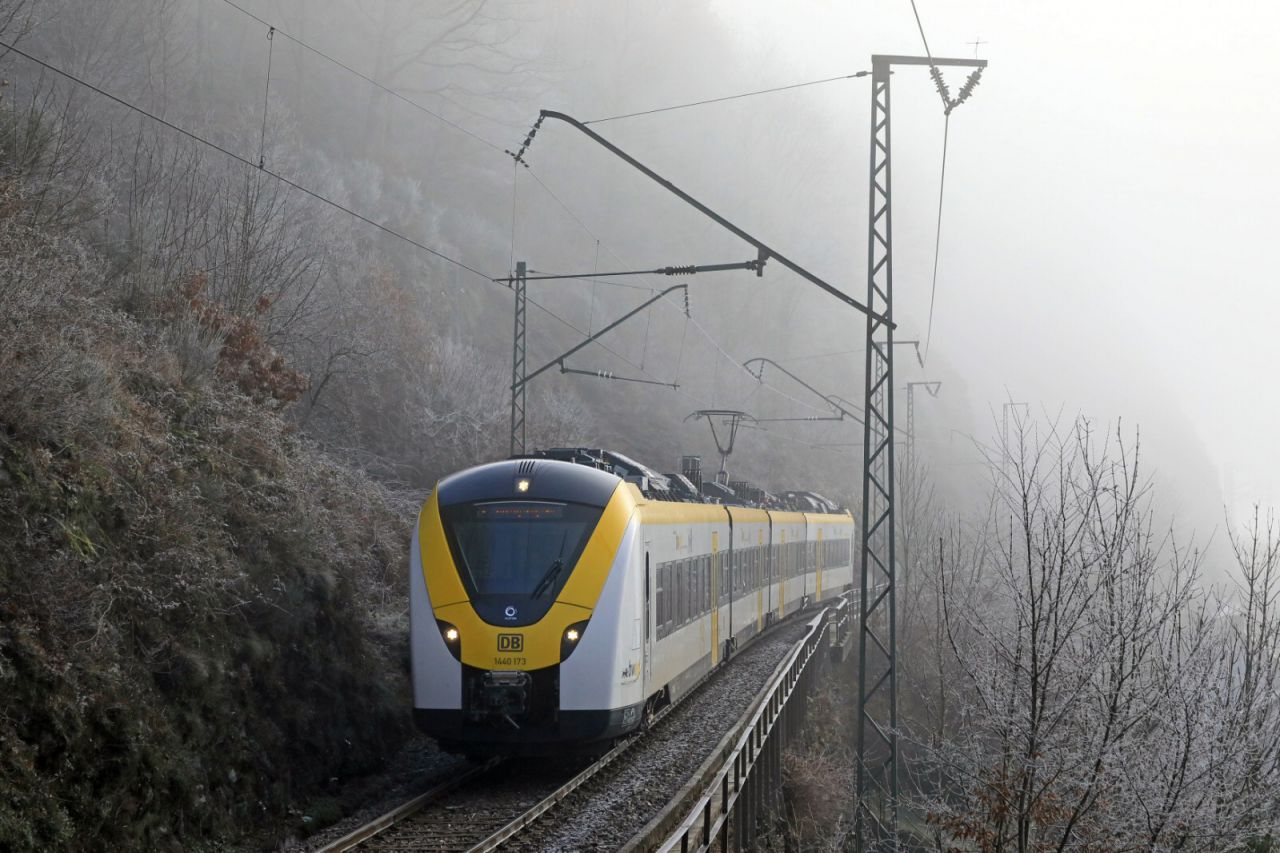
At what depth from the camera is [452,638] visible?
38.7 feet

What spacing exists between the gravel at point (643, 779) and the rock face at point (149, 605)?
103 inches

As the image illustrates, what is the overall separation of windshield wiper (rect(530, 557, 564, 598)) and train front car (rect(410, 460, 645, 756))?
0.04ft

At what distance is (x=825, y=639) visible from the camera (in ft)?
92.7

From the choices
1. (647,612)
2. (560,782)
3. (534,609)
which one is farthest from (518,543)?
(560,782)

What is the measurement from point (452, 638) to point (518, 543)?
1156 mm

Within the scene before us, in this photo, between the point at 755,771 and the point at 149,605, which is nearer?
the point at 149,605

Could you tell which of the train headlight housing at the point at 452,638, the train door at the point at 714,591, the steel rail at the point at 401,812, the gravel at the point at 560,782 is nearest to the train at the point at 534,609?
the train headlight housing at the point at 452,638

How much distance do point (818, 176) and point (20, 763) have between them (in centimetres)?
7252

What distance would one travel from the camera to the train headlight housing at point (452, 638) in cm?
1174

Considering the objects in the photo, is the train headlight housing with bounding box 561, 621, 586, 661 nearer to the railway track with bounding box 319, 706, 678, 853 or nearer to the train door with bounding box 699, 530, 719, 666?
the railway track with bounding box 319, 706, 678, 853

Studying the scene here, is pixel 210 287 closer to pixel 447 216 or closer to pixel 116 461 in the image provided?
pixel 116 461

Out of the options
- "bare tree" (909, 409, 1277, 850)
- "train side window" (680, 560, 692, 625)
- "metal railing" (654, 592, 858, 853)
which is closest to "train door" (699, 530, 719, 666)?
"metal railing" (654, 592, 858, 853)

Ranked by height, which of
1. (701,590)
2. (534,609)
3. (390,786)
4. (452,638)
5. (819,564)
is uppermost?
(534,609)

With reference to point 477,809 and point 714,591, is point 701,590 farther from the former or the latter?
point 477,809
